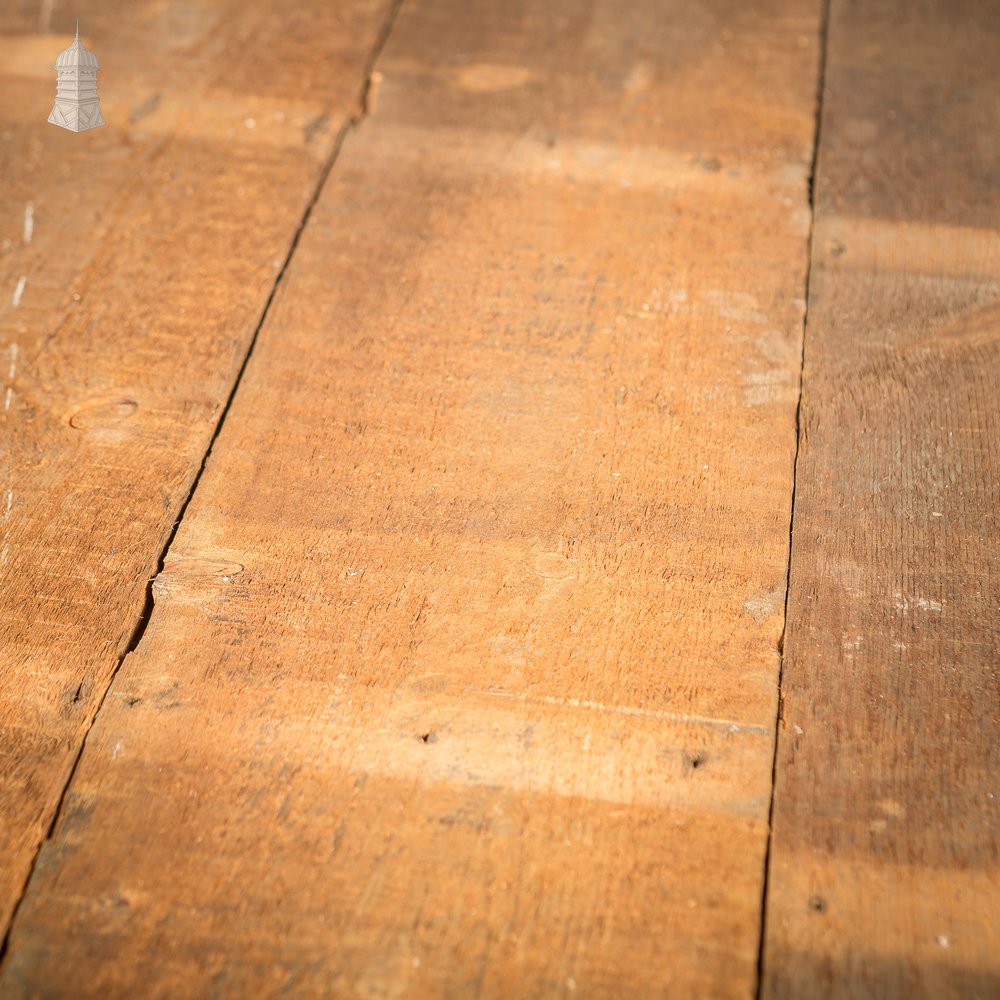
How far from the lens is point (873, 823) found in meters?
1.59

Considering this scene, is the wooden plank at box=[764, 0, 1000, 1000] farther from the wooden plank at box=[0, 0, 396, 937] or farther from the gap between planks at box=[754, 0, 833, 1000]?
the wooden plank at box=[0, 0, 396, 937]

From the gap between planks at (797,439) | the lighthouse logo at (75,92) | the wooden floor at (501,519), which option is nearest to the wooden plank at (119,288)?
the wooden floor at (501,519)

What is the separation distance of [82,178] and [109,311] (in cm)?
52

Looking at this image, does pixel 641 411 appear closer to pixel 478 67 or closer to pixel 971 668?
pixel 971 668

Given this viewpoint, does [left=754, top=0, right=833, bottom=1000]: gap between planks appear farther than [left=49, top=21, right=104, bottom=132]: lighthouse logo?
No

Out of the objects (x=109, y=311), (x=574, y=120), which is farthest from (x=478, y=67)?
(x=109, y=311)

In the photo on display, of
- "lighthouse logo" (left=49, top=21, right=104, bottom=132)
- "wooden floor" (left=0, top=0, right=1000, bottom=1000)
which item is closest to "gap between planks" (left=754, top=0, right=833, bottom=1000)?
"wooden floor" (left=0, top=0, right=1000, bottom=1000)

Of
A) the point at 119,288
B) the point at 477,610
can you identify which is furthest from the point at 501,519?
the point at 119,288

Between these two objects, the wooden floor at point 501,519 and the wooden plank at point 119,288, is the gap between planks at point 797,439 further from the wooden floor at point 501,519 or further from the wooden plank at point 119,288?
the wooden plank at point 119,288

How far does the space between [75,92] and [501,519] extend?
1.08 metres

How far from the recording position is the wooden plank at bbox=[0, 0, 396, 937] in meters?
1.80

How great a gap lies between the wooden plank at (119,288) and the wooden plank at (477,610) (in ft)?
0.24

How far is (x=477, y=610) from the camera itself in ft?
6.05

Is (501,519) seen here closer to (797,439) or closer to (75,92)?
(797,439)
